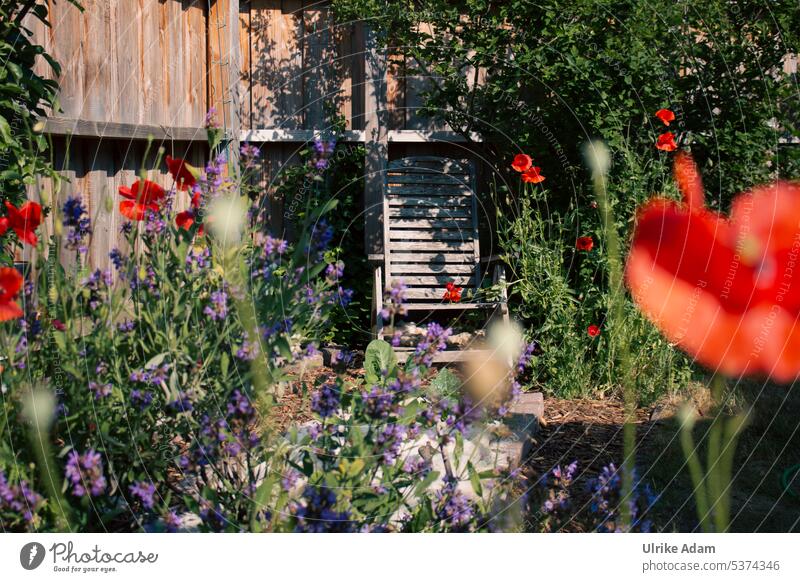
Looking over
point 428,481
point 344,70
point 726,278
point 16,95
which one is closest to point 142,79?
point 16,95

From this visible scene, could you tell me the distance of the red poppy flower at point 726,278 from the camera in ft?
2.42

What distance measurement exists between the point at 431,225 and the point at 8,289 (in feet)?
13.0

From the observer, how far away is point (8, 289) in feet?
5.28

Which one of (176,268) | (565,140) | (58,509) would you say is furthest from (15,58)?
(565,140)

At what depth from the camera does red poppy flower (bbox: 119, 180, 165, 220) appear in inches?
74.7

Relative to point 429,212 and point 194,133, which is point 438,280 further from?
point 194,133

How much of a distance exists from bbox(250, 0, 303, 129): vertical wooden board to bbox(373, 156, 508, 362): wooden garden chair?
900 mm

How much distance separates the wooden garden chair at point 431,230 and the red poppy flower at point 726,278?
3944 mm

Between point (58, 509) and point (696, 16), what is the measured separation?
377cm

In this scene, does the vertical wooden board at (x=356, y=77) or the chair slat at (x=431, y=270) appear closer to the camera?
the chair slat at (x=431, y=270)

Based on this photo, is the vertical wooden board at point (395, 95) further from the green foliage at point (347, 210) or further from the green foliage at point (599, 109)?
the green foliage at point (599, 109)

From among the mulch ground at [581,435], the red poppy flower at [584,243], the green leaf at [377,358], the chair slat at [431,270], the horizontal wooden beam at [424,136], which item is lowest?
the mulch ground at [581,435]

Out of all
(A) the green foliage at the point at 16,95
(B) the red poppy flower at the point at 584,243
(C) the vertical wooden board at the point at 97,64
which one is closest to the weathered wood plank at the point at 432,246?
(B) the red poppy flower at the point at 584,243

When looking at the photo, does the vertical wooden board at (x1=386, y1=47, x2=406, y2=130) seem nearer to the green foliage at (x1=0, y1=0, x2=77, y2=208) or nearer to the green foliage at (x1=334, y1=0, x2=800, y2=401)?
the green foliage at (x1=334, y1=0, x2=800, y2=401)
